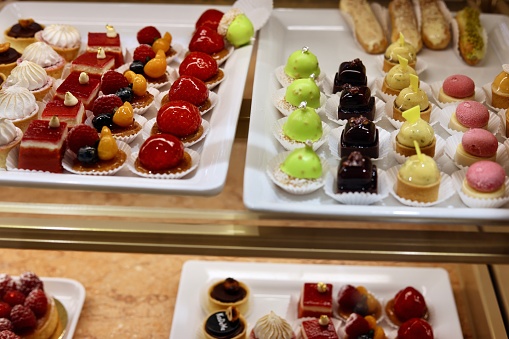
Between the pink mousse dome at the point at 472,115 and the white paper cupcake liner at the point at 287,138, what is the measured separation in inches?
12.3

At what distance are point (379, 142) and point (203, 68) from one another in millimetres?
512

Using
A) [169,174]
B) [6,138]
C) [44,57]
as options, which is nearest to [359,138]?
[169,174]

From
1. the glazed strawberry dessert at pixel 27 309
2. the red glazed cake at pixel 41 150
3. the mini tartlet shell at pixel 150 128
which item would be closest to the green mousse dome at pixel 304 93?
the mini tartlet shell at pixel 150 128

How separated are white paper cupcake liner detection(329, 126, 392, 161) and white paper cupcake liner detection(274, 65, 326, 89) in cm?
25

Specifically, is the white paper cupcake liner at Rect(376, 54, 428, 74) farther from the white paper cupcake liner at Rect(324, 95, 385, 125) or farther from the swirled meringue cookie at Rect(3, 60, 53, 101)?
the swirled meringue cookie at Rect(3, 60, 53, 101)

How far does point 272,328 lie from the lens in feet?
6.02

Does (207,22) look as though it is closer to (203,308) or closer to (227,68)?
(227,68)

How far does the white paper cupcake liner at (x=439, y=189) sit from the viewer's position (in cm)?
135

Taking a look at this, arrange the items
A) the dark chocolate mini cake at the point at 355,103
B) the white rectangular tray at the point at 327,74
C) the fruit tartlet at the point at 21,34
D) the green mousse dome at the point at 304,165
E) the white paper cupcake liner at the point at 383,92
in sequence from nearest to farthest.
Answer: the white rectangular tray at the point at 327,74
the green mousse dome at the point at 304,165
the dark chocolate mini cake at the point at 355,103
the white paper cupcake liner at the point at 383,92
the fruit tartlet at the point at 21,34

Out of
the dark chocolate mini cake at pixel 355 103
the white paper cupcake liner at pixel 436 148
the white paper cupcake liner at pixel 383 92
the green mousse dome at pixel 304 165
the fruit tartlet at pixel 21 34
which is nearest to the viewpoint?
the green mousse dome at pixel 304 165

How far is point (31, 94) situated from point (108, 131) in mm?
285

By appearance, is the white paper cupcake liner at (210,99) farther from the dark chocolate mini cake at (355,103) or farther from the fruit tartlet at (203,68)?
the dark chocolate mini cake at (355,103)

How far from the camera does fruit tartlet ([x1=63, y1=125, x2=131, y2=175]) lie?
1443mm

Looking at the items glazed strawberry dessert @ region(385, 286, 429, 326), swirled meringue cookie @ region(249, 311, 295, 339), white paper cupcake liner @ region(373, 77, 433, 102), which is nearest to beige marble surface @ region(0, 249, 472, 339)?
glazed strawberry dessert @ region(385, 286, 429, 326)
